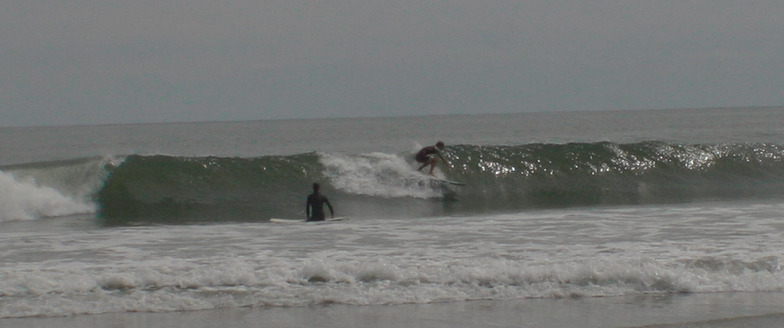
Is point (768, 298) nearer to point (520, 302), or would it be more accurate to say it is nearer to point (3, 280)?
point (520, 302)

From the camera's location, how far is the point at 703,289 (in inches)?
361

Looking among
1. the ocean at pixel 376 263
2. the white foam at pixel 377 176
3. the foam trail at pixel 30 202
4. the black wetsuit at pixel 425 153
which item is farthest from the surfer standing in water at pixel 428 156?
the foam trail at pixel 30 202

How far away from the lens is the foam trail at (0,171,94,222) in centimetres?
1916

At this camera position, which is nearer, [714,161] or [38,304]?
[38,304]

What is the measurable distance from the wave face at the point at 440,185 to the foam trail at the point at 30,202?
71 cm

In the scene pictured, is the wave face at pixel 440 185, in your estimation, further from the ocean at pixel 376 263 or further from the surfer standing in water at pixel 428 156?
the surfer standing in water at pixel 428 156

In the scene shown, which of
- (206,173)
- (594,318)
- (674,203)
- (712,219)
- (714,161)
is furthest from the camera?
(714,161)

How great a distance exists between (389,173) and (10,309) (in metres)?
16.2

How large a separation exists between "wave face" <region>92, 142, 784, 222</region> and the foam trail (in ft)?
2.33

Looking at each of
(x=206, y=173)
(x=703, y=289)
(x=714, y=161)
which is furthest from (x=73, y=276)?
(x=714, y=161)

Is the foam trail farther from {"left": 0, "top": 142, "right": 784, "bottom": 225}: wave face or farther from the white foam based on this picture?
the white foam

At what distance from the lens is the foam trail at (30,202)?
62.8ft

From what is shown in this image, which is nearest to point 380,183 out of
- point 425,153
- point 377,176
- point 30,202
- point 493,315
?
point 377,176

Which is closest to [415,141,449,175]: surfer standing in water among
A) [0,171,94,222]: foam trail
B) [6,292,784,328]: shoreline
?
[0,171,94,222]: foam trail
